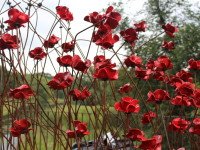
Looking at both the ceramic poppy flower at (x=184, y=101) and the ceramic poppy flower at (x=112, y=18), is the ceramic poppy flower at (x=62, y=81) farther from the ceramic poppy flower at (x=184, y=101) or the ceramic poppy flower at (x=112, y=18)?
the ceramic poppy flower at (x=184, y=101)

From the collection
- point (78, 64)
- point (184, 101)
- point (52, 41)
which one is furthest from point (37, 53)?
point (184, 101)

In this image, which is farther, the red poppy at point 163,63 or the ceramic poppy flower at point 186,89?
the red poppy at point 163,63

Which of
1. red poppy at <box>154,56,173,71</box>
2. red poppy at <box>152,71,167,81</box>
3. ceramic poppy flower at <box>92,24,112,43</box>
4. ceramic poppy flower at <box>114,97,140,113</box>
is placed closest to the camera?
ceramic poppy flower at <box>114,97,140,113</box>

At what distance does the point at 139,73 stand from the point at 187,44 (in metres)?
8.04

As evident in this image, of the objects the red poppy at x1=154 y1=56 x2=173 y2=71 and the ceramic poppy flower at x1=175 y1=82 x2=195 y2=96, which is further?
the red poppy at x1=154 y1=56 x2=173 y2=71

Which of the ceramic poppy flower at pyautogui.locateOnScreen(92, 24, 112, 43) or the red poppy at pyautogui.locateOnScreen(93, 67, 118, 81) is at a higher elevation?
the ceramic poppy flower at pyautogui.locateOnScreen(92, 24, 112, 43)

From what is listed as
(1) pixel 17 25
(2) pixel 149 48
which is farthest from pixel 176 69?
(1) pixel 17 25

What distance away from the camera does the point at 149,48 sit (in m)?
11.3

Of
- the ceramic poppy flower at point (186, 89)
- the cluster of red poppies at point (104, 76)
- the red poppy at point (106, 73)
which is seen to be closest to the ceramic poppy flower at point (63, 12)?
the cluster of red poppies at point (104, 76)

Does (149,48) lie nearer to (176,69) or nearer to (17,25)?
(176,69)

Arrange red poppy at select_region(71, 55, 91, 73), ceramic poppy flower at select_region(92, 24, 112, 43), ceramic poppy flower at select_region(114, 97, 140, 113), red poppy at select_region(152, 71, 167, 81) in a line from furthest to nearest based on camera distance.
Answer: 1. red poppy at select_region(152, 71, 167, 81)
2. ceramic poppy flower at select_region(92, 24, 112, 43)
3. red poppy at select_region(71, 55, 91, 73)
4. ceramic poppy flower at select_region(114, 97, 140, 113)

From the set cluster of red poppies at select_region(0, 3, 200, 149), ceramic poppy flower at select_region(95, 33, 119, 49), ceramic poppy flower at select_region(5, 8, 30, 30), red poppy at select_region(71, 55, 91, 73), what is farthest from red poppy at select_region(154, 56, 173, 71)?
ceramic poppy flower at select_region(5, 8, 30, 30)

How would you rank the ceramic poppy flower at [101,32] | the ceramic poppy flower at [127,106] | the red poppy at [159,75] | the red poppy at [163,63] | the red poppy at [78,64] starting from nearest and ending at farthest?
the ceramic poppy flower at [127,106] < the red poppy at [78,64] < the ceramic poppy flower at [101,32] < the red poppy at [163,63] < the red poppy at [159,75]

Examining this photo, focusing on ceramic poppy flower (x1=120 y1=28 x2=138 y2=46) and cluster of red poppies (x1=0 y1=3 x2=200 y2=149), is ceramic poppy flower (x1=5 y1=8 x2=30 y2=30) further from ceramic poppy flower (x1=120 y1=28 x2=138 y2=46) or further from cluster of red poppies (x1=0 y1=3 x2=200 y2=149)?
ceramic poppy flower (x1=120 y1=28 x2=138 y2=46)
